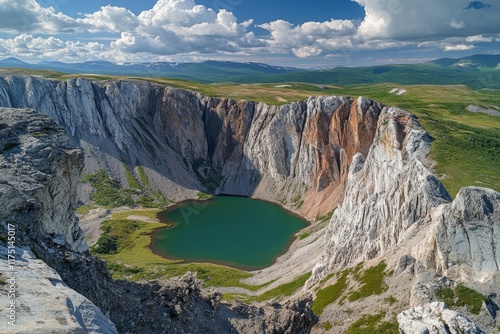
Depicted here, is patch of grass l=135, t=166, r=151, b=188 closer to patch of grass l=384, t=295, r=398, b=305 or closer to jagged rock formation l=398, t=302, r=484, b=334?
patch of grass l=384, t=295, r=398, b=305

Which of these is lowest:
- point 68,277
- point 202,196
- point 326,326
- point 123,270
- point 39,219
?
point 123,270

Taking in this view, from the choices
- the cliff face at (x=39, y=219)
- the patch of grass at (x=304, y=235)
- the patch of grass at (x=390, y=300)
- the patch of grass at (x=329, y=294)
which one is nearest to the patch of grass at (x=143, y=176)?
the patch of grass at (x=304, y=235)

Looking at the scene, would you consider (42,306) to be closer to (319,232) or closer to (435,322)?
(435,322)

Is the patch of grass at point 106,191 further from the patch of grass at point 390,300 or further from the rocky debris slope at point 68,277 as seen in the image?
the patch of grass at point 390,300

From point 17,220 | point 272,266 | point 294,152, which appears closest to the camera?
point 17,220

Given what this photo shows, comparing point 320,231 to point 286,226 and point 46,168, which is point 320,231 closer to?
point 286,226

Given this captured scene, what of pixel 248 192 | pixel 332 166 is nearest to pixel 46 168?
pixel 332 166

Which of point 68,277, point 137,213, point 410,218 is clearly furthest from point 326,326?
point 137,213
